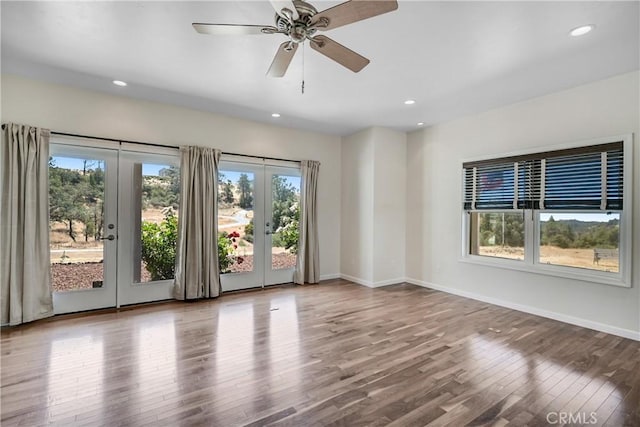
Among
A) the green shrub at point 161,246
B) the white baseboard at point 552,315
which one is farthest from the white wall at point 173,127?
the white baseboard at point 552,315

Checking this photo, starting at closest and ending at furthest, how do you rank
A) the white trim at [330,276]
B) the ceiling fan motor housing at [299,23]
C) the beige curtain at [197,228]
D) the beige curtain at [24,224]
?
the ceiling fan motor housing at [299,23], the beige curtain at [24,224], the beige curtain at [197,228], the white trim at [330,276]

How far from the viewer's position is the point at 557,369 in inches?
102

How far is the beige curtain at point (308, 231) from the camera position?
558cm

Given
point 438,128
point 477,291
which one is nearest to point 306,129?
point 438,128

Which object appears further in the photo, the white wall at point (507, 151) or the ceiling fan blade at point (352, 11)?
the white wall at point (507, 151)

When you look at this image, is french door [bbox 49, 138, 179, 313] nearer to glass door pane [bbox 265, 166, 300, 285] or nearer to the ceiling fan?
glass door pane [bbox 265, 166, 300, 285]

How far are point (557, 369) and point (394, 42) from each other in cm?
319

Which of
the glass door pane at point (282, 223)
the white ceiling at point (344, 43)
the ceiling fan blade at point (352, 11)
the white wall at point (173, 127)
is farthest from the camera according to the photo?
the glass door pane at point (282, 223)

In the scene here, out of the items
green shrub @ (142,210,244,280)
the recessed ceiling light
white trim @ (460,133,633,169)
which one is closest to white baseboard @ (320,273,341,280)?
green shrub @ (142,210,244,280)

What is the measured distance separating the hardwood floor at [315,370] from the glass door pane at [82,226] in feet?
1.23

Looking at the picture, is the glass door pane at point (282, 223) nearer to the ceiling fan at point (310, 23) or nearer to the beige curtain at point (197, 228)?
the beige curtain at point (197, 228)

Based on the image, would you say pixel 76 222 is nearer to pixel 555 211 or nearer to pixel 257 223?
pixel 257 223

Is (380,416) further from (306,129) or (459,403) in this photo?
(306,129)

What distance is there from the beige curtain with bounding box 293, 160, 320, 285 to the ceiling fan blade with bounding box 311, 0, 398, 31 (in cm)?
366
